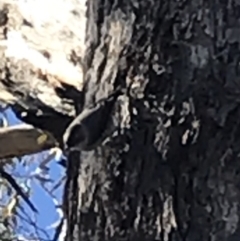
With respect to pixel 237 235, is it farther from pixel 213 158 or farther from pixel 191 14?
pixel 191 14

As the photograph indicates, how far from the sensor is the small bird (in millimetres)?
1109

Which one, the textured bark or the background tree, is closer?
the background tree

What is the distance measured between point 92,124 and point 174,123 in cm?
11

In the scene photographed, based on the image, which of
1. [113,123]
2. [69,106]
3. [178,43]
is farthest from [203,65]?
[69,106]

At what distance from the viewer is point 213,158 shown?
1.05 m

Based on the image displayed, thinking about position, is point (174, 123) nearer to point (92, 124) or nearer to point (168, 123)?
point (168, 123)

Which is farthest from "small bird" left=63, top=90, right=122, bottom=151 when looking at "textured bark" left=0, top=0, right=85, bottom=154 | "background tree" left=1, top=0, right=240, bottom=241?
"textured bark" left=0, top=0, right=85, bottom=154

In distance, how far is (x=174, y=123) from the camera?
1072 mm

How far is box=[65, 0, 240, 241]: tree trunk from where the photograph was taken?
41.1 inches

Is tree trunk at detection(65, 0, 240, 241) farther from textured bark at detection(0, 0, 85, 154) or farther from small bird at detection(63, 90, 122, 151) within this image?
textured bark at detection(0, 0, 85, 154)

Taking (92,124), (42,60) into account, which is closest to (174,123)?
(92,124)

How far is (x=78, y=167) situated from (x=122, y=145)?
103 mm

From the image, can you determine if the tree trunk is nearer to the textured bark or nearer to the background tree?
the background tree

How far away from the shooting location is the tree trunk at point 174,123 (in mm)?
1044
